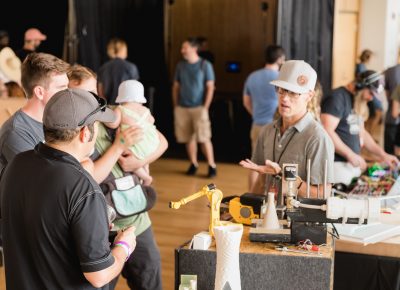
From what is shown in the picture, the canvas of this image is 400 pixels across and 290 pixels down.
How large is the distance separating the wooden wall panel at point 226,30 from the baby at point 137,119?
260 inches

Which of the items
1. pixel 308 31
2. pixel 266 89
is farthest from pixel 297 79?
pixel 308 31

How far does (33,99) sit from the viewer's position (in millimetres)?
3076

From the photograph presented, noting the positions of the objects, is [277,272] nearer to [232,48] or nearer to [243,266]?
[243,266]

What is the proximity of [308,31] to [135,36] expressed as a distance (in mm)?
2820

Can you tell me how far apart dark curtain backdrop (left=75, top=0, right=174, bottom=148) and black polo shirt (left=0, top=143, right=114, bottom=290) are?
8.06m

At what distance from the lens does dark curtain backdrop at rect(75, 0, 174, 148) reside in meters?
10.2

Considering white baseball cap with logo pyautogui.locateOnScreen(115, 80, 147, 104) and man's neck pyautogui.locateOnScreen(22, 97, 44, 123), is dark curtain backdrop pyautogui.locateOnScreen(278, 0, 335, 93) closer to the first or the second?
white baseball cap with logo pyautogui.locateOnScreen(115, 80, 147, 104)

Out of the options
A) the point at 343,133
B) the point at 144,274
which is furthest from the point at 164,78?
the point at 144,274

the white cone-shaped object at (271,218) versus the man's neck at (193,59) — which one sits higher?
the man's neck at (193,59)

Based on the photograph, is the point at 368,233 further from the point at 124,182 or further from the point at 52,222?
the point at 52,222

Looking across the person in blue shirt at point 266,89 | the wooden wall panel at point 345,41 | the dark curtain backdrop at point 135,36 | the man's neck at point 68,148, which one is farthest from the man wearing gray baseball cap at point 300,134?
the wooden wall panel at point 345,41

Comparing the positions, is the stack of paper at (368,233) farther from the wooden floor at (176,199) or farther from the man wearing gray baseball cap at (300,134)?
the wooden floor at (176,199)

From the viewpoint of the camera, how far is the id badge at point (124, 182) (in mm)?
3451

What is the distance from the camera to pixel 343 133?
16.5 feet
